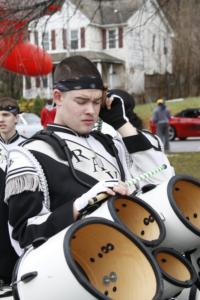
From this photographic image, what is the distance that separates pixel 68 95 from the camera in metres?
2.33

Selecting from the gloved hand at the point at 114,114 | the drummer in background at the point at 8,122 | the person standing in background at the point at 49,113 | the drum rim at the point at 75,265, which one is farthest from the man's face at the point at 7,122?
the drum rim at the point at 75,265

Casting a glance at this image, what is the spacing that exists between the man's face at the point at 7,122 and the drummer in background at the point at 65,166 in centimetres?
249

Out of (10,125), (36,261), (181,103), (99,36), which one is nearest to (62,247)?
(36,261)

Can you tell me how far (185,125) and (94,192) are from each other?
22309 millimetres

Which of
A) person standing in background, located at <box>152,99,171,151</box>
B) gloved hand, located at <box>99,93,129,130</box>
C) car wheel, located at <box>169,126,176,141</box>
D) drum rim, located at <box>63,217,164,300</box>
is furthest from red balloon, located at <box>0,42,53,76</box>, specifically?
car wheel, located at <box>169,126,176,141</box>

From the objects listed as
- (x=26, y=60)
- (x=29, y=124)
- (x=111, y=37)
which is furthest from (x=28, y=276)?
(x=111, y=37)

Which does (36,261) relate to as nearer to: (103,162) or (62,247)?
(62,247)

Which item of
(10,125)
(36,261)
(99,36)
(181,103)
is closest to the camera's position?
(36,261)

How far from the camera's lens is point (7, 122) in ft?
16.5

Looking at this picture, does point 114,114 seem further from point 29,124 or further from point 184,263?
point 29,124

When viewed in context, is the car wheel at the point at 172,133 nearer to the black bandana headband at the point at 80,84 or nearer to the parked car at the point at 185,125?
the parked car at the point at 185,125

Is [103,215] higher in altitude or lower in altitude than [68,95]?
lower

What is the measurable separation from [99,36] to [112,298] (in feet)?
131

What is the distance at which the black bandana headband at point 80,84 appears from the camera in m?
2.32
